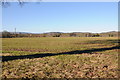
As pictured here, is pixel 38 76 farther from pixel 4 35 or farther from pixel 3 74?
pixel 4 35

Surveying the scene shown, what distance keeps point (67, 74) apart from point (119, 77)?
214cm

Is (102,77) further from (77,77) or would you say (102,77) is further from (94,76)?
(77,77)

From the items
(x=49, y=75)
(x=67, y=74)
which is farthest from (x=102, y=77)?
(x=49, y=75)

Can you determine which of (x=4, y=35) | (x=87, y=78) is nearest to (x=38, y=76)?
(x=87, y=78)

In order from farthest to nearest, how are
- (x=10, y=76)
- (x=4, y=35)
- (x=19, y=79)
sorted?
(x=4, y=35), (x=10, y=76), (x=19, y=79)

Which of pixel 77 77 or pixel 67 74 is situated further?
pixel 67 74

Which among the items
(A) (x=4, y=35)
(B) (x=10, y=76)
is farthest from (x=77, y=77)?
(A) (x=4, y=35)

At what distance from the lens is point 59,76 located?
6.68 m

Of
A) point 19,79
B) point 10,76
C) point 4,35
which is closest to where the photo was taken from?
point 19,79

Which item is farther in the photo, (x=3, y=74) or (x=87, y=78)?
(x=3, y=74)

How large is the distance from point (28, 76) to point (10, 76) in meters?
0.75

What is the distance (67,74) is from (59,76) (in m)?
0.46

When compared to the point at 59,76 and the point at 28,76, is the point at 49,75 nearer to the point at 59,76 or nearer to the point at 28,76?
the point at 59,76

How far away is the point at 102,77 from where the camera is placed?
258 inches
